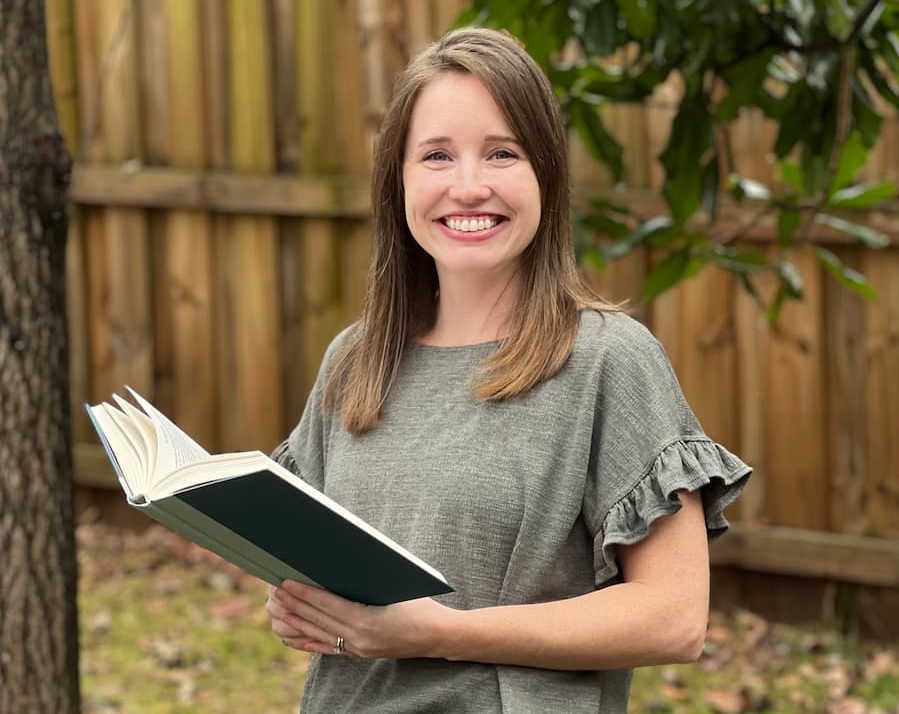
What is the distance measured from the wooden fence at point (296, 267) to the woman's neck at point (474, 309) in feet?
8.18

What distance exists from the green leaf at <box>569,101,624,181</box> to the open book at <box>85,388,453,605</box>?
1.67m

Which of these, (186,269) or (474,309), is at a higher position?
(474,309)

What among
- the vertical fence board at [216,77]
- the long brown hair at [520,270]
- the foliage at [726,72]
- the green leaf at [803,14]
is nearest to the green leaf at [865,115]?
the foliage at [726,72]

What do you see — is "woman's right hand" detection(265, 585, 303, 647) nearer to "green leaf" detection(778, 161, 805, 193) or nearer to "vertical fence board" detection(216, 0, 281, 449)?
"green leaf" detection(778, 161, 805, 193)

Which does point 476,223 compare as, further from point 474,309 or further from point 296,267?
point 296,267

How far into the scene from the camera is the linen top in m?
1.82

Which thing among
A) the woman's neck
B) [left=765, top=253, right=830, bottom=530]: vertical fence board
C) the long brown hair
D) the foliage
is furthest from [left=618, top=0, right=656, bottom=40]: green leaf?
[left=765, top=253, right=830, bottom=530]: vertical fence board

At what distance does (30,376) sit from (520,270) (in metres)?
1.16

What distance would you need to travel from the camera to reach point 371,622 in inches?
69.1

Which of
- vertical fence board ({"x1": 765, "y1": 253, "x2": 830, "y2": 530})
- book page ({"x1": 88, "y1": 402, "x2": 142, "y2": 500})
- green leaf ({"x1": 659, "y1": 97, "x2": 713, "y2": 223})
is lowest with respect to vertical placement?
vertical fence board ({"x1": 765, "y1": 253, "x2": 830, "y2": 530})

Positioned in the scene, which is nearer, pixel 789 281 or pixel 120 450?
pixel 120 450

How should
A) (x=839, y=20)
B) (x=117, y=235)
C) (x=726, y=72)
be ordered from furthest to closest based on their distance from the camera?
(x=117, y=235), (x=726, y=72), (x=839, y=20)

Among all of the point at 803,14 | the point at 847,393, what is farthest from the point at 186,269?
the point at 803,14

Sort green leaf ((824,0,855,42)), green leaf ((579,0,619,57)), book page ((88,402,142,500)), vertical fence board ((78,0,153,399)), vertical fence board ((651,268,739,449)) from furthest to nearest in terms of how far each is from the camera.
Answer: vertical fence board ((78,0,153,399)) → vertical fence board ((651,268,739,449)) → green leaf ((579,0,619,57)) → green leaf ((824,0,855,42)) → book page ((88,402,142,500))
